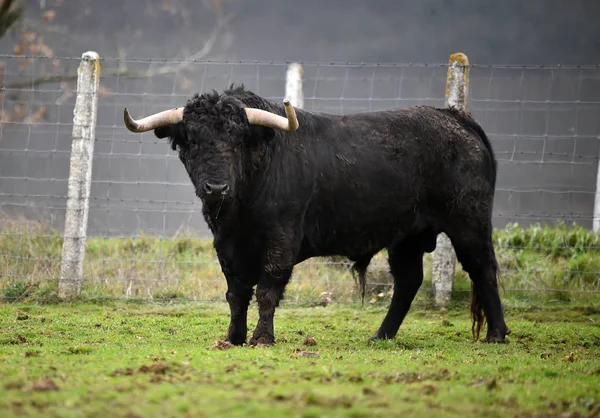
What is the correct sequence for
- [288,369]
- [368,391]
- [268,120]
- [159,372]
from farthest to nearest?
[268,120], [288,369], [159,372], [368,391]

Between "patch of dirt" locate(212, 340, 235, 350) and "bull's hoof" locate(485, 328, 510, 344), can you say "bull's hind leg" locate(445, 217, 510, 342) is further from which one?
"patch of dirt" locate(212, 340, 235, 350)

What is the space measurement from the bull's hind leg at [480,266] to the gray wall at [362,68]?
8.71m

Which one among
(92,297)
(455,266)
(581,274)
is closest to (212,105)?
(92,297)

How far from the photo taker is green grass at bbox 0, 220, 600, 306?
35.6ft

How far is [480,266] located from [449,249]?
203cm

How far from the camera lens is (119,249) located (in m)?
12.6

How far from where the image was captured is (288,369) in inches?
Answer: 235

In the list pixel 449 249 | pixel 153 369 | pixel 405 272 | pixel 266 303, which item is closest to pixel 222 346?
pixel 266 303

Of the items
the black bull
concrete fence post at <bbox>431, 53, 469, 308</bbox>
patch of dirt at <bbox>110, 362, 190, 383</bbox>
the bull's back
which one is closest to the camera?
patch of dirt at <bbox>110, 362, 190, 383</bbox>

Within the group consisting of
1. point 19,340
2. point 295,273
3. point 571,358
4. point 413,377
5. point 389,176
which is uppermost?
point 389,176

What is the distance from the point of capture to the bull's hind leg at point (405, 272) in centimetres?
882

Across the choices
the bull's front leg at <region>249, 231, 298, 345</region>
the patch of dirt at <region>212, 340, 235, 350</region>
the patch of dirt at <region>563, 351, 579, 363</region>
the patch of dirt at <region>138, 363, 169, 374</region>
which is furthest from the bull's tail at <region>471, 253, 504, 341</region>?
the patch of dirt at <region>138, 363, 169, 374</region>

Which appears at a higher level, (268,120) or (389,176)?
(268,120)

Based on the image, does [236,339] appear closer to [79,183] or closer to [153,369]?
[153,369]
